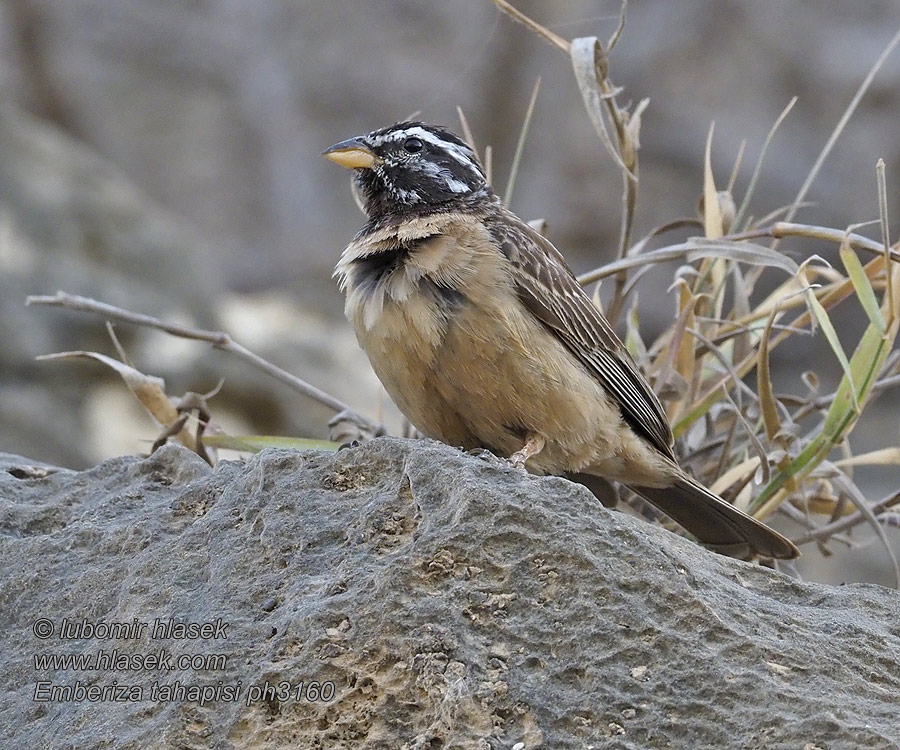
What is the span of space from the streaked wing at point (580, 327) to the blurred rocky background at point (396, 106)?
19.5 feet

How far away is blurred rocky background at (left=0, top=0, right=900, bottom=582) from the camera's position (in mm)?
11445

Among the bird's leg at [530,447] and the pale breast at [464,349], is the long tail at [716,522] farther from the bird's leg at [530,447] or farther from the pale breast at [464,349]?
the bird's leg at [530,447]

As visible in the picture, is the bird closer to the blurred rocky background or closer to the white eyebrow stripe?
the white eyebrow stripe

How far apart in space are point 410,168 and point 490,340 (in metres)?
0.94

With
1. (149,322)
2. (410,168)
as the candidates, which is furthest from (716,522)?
(149,322)

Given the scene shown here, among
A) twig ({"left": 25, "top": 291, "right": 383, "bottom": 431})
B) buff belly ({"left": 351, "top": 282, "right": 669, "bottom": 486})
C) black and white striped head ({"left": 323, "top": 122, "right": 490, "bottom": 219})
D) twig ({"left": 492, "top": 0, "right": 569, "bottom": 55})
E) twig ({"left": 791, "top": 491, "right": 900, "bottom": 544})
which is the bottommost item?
twig ({"left": 791, "top": 491, "right": 900, "bottom": 544})

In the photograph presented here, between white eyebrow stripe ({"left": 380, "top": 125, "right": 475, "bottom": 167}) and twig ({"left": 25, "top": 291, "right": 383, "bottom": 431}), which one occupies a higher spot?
white eyebrow stripe ({"left": 380, "top": 125, "right": 475, "bottom": 167})

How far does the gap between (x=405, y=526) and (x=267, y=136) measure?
10533 mm

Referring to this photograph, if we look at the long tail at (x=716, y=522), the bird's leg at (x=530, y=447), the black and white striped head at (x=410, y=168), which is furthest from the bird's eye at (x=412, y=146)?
the long tail at (x=716, y=522)

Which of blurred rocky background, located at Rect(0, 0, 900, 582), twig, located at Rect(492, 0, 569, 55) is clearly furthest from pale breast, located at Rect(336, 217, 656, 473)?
blurred rocky background, located at Rect(0, 0, 900, 582)

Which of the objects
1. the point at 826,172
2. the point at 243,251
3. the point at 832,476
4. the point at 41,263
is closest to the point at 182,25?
the point at 243,251

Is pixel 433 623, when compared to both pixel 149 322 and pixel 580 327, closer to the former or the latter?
pixel 580 327

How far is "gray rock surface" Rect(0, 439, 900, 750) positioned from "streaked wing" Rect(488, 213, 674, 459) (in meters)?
1.25

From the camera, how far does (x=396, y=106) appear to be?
1256 centimetres
